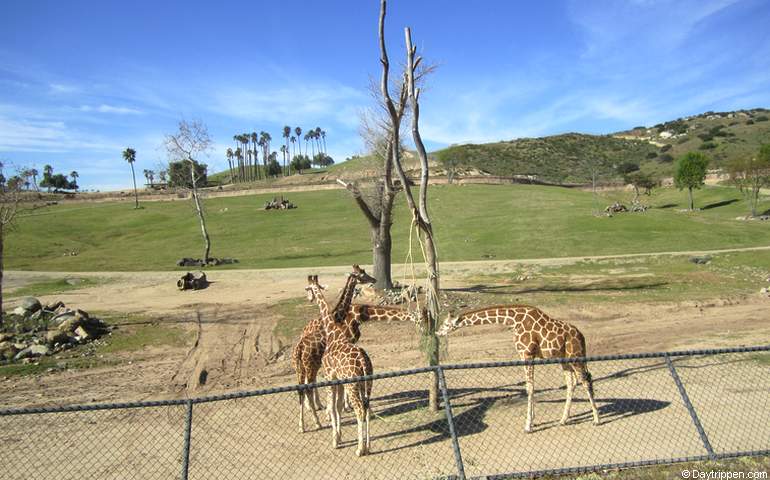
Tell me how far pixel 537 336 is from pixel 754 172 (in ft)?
177

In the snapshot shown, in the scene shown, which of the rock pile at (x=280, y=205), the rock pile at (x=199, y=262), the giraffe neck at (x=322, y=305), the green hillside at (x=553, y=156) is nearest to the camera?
the giraffe neck at (x=322, y=305)

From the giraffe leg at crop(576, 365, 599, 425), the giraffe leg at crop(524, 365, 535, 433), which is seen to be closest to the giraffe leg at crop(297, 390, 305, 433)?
the giraffe leg at crop(524, 365, 535, 433)

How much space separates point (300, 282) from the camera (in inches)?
1111

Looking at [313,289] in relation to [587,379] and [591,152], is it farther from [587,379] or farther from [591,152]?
[591,152]

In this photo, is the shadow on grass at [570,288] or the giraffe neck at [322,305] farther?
the shadow on grass at [570,288]

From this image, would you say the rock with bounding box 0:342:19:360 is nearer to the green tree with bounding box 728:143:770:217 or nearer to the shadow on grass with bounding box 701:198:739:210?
the green tree with bounding box 728:143:770:217

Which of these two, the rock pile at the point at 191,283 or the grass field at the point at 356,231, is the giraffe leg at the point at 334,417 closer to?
the rock pile at the point at 191,283

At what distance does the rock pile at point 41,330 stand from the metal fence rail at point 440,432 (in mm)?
5531

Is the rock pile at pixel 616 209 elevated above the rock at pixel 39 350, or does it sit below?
above

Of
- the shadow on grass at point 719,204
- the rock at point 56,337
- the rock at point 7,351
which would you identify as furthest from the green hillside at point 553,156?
the rock at point 7,351

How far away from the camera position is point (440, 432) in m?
9.84

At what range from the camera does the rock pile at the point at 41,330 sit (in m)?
15.7

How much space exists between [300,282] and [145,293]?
25.4ft

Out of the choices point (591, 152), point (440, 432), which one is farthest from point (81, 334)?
point (591, 152)
